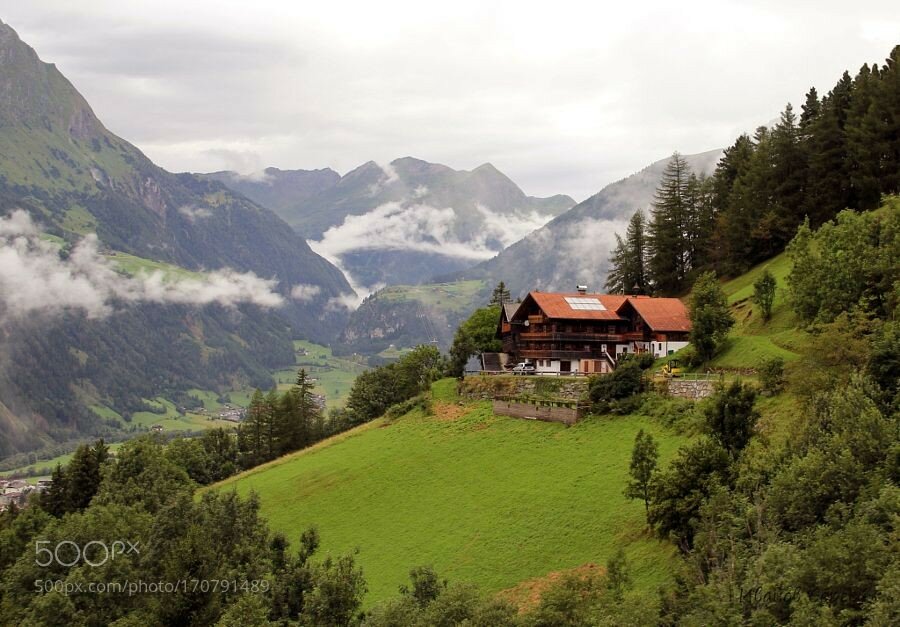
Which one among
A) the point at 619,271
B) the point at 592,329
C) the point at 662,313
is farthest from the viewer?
the point at 619,271

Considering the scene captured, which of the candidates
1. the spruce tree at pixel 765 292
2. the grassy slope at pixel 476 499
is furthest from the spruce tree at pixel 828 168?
the grassy slope at pixel 476 499

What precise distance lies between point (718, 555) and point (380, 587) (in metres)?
21.3

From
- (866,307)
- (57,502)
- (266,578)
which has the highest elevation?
(866,307)

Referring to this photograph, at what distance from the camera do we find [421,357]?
117 meters

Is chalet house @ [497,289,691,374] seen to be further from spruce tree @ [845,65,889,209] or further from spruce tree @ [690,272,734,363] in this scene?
spruce tree @ [845,65,889,209]

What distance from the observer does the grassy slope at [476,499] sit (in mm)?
47406

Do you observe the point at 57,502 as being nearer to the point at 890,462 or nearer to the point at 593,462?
the point at 593,462

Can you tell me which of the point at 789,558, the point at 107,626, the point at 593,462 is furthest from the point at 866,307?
the point at 107,626

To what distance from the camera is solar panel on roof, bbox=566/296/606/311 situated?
3428 inches

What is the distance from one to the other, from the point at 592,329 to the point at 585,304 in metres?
2.82

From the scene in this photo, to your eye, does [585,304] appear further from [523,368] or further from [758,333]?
[758,333]

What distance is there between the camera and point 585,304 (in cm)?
8781

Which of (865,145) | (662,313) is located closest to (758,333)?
(662,313)

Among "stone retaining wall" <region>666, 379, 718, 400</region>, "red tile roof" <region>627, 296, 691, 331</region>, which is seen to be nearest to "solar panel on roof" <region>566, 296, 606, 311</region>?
"red tile roof" <region>627, 296, 691, 331</region>
